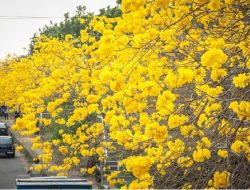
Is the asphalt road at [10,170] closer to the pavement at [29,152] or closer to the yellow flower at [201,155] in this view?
the pavement at [29,152]

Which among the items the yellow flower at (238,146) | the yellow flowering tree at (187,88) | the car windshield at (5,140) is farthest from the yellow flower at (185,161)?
the car windshield at (5,140)

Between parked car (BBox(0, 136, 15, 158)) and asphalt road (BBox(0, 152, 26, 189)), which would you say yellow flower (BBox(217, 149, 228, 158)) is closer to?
asphalt road (BBox(0, 152, 26, 189))

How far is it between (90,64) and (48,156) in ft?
7.58

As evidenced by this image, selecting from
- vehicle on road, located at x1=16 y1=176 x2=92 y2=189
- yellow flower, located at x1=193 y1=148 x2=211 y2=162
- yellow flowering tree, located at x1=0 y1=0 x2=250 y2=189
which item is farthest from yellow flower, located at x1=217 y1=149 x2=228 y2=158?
vehicle on road, located at x1=16 y1=176 x2=92 y2=189

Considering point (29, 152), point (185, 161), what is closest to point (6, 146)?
point (29, 152)

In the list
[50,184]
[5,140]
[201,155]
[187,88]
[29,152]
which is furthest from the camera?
[29,152]

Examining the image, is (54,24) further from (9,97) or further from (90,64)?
(90,64)

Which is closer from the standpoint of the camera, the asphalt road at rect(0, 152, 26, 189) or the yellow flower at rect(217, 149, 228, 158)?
the yellow flower at rect(217, 149, 228, 158)

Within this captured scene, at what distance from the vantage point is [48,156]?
10.5 m

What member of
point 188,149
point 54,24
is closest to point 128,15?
point 188,149

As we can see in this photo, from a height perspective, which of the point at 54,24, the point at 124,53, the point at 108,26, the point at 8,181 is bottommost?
the point at 8,181

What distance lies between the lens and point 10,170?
17969 millimetres

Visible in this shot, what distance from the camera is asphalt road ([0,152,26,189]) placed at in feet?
50.0

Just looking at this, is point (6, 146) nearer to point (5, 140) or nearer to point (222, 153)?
point (5, 140)
